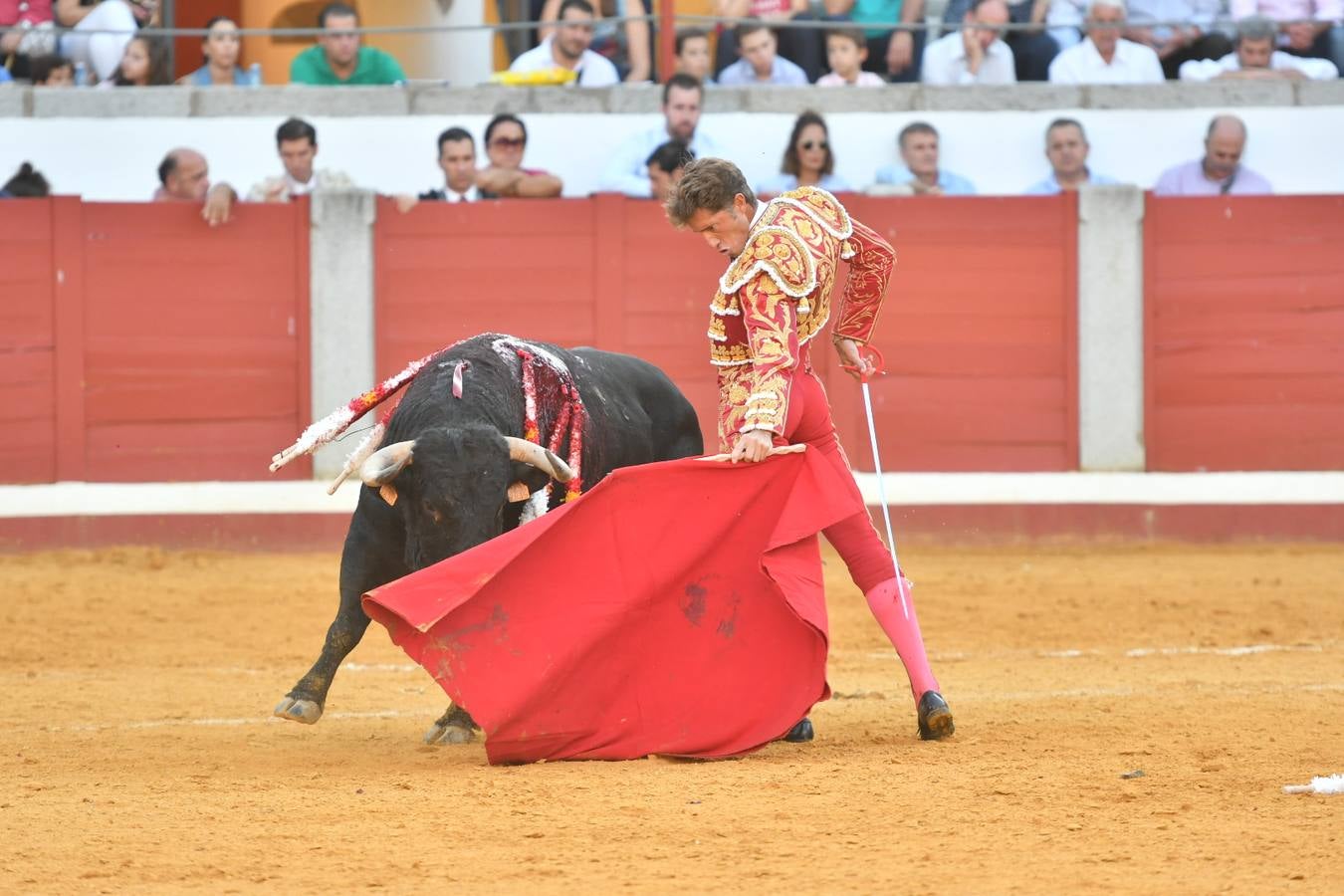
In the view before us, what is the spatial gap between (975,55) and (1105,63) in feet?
2.03

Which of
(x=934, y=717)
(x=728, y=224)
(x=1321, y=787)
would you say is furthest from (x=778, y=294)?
(x=1321, y=787)

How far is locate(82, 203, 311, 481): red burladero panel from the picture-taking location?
831cm

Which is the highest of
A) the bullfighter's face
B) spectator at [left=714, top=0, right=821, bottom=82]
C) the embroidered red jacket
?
spectator at [left=714, top=0, right=821, bottom=82]

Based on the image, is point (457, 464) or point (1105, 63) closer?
point (457, 464)

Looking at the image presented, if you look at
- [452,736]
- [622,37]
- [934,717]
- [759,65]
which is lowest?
[452,736]

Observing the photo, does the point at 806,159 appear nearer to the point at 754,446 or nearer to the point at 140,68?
the point at 140,68

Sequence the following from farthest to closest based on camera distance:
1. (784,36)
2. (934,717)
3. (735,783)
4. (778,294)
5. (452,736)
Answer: (784,36)
(452,736)
(934,717)
(778,294)
(735,783)

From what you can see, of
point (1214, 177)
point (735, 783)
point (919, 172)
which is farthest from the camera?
point (1214, 177)

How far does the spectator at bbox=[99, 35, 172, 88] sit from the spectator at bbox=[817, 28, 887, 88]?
2988 mm

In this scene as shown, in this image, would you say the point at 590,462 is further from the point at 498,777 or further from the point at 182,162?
the point at 182,162

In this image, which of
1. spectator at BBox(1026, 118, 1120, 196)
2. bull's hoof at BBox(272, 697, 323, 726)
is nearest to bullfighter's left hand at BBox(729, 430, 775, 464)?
bull's hoof at BBox(272, 697, 323, 726)

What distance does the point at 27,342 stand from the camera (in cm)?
827

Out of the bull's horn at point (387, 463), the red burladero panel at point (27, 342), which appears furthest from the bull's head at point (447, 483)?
the red burladero panel at point (27, 342)

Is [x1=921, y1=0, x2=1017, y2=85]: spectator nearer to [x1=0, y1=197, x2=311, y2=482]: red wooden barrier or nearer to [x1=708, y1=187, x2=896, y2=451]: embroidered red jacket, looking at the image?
[x1=0, y1=197, x2=311, y2=482]: red wooden barrier
